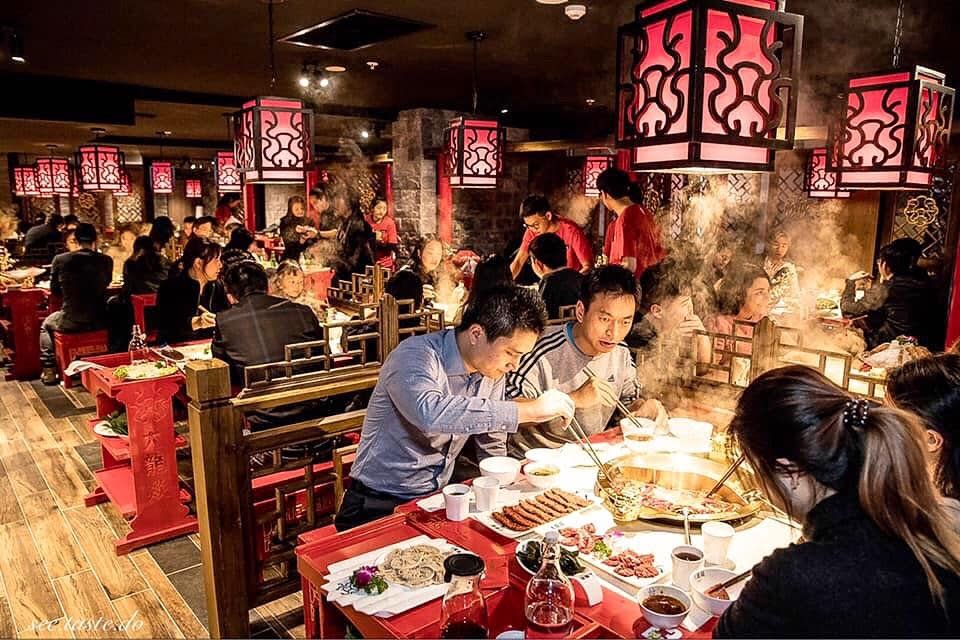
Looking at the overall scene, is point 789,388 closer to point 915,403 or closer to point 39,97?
point 915,403

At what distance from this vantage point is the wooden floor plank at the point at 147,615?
10.5ft

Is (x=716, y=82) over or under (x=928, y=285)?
over

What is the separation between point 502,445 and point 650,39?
5.48 feet

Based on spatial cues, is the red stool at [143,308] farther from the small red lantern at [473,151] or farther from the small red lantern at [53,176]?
the small red lantern at [53,176]

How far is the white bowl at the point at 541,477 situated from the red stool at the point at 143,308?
5.59 metres

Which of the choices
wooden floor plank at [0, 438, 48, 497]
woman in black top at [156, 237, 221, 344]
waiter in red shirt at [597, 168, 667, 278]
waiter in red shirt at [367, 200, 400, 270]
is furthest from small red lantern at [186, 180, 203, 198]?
waiter in red shirt at [597, 168, 667, 278]

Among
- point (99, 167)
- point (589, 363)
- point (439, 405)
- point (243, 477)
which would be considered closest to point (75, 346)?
point (99, 167)

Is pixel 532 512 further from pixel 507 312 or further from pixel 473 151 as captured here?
pixel 473 151

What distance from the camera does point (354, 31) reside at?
505 cm

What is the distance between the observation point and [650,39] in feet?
6.02

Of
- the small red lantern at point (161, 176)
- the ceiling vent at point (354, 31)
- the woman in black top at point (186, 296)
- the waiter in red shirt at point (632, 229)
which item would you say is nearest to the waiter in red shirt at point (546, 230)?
the waiter in red shirt at point (632, 229)

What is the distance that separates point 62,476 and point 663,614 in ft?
16.5

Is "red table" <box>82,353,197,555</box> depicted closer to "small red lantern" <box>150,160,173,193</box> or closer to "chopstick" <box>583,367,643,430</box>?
"chopstick" <box>583,367,643,430</box>

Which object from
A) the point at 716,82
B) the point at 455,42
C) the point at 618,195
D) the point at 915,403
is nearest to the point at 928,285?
the point at 618,195
